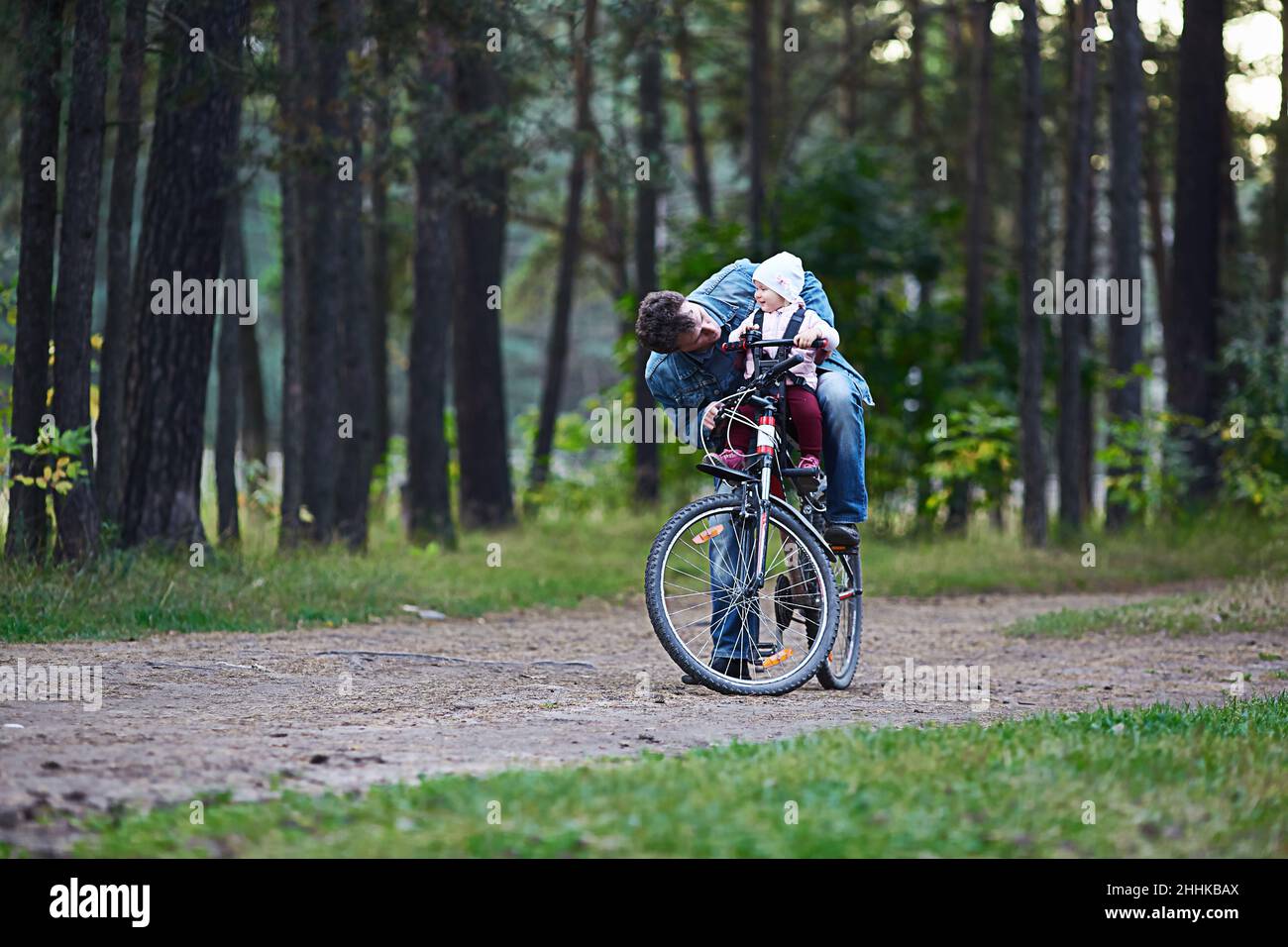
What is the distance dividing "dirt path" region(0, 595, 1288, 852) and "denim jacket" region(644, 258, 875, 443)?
135cm

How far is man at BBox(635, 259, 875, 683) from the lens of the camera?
7.21 m

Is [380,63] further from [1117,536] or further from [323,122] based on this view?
[1117,536]

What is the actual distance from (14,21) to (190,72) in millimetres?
1346

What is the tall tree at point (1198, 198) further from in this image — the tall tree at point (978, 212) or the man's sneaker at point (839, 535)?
the man's sneaker at point (839, 535)

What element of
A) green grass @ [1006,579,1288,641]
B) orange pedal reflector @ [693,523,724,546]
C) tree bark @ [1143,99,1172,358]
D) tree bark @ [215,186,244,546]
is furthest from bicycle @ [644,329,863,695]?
tree bark @ [1143,99,1172,358]

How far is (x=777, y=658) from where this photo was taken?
7254 millimetres

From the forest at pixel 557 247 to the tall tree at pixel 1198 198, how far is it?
0.15 feet

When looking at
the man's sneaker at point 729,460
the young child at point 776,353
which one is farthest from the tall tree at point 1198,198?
the man's sneaker at point 729,460

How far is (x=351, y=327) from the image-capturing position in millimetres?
15844

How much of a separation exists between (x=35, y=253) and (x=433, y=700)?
19.6ft

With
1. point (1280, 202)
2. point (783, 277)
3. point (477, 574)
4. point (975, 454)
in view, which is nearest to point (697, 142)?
point (1280, 202)

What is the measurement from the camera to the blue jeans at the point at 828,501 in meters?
7.23

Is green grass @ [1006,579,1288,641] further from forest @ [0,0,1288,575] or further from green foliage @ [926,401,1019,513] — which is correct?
green foliage @ [926,401,1019,513]

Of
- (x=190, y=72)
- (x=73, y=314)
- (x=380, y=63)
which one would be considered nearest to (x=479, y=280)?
(x=380, y=63)
